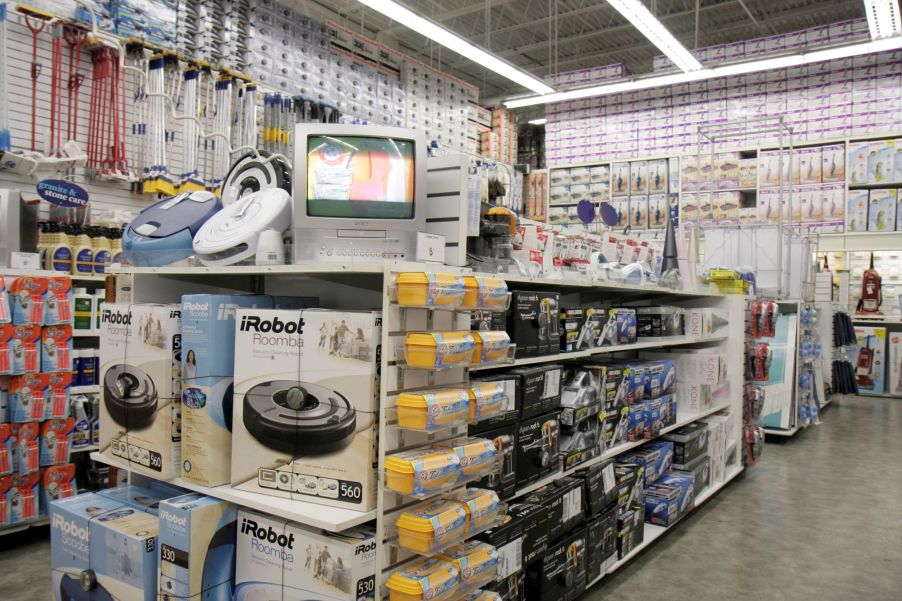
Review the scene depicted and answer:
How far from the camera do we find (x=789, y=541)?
152 inches

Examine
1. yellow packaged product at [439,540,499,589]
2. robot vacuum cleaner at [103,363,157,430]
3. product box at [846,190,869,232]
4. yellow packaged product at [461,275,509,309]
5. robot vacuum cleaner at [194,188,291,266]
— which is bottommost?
yellow packaged product at [439,540,499,589]

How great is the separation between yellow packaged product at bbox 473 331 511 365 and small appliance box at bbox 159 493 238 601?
33.7 inches

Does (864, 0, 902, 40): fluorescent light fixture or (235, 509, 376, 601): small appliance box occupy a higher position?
(864, 0, 902, 40): fluorescent light fixture

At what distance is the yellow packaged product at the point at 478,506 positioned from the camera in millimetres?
1934

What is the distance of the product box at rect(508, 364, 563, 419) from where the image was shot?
2.51 meters

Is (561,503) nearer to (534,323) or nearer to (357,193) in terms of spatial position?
(534,323)

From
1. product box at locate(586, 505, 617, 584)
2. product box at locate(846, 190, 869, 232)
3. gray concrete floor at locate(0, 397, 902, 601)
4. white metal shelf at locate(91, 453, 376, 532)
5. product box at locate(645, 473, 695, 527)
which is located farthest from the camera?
product box at locate(846, 190, 869, 232)

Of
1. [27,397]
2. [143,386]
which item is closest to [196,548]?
[143,386]

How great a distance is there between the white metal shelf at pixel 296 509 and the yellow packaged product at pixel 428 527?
0.09m

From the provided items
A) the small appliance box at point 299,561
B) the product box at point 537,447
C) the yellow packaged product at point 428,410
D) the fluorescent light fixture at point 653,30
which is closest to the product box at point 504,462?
the product box at point 537,447

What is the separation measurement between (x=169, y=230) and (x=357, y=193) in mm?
791

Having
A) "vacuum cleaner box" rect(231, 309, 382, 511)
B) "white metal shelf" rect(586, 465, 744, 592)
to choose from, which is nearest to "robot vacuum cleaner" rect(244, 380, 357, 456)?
"vacuum cleaner box" rect(231, 309, 382, 511)

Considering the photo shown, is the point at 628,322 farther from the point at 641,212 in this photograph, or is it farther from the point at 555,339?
the point at 641,212

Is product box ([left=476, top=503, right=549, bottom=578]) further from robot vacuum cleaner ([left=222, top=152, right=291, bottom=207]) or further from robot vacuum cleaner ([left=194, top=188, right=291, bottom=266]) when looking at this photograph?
robot vacuum cleaner ([left=222, top=152, right=291, bottom=207])
